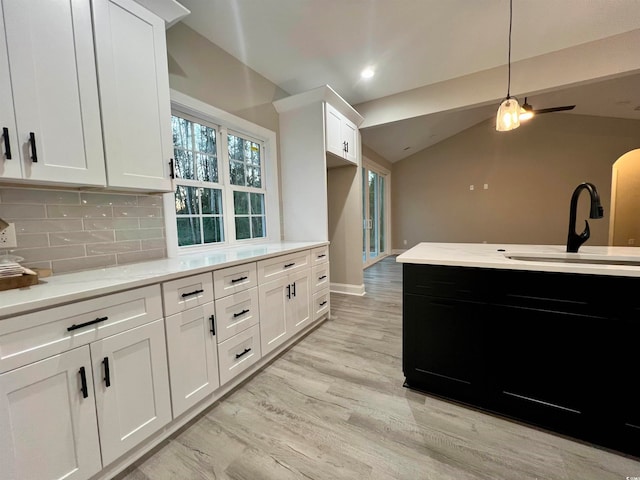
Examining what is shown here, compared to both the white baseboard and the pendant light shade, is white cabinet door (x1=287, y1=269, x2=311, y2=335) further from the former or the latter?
the pendant light shade

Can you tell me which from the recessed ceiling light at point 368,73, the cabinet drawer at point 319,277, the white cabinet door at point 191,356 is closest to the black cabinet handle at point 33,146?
the white cabinet door at point 191,356

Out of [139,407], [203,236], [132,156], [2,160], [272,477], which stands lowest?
[272,477]

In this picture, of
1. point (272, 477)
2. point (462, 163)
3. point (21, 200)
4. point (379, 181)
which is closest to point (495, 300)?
point (272, 477)

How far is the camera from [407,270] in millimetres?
1656

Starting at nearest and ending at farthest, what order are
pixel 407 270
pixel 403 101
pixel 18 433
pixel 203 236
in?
pixel 18 433, pixel 407 270, pixel 203 236, pixel 403 101

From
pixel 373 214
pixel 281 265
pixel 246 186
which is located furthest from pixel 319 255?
pixel 373 214

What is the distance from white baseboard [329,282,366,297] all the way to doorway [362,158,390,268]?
1730mm

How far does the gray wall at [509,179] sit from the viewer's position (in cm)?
564

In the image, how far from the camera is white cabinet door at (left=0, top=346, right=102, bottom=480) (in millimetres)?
865

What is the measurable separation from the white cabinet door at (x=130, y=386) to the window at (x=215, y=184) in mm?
1125

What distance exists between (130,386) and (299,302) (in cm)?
143

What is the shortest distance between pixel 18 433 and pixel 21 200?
3.50ft

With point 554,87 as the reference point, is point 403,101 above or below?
above

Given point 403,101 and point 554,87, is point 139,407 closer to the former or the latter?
point 403,101
